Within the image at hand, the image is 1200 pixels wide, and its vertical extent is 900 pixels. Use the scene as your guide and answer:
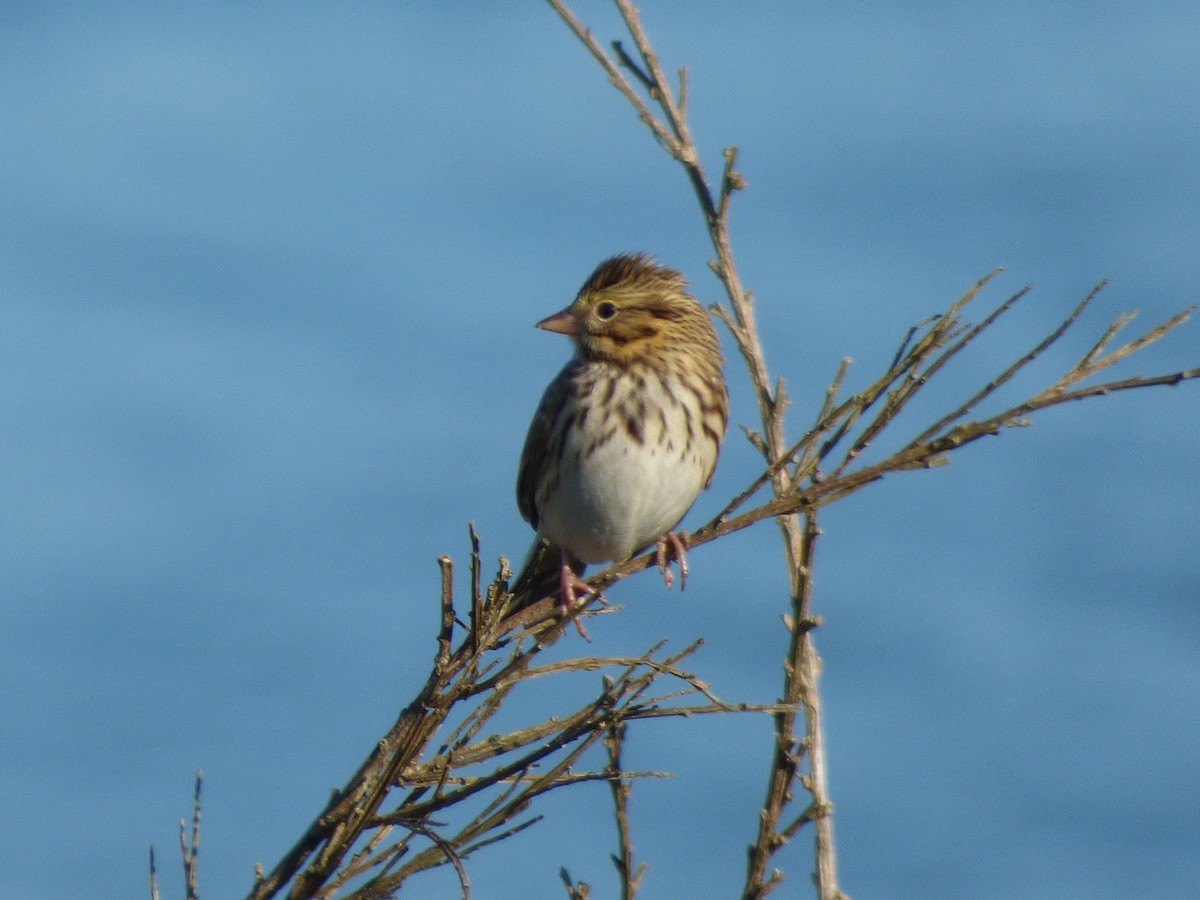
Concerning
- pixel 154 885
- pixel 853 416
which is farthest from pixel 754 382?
pixel 154 885

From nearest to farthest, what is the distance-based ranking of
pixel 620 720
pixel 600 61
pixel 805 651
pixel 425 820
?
1. pixel 425 820
2. pixel 620 720
3. pixel 805 651
4. pixel 600 61

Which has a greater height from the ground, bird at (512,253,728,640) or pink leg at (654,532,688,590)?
bird at (512,253,728,640)

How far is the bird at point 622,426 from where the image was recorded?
5.73m

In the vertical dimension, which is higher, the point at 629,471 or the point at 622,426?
the point at 622,426

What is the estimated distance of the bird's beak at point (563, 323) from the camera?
6.04 metres

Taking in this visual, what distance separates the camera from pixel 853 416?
338cm

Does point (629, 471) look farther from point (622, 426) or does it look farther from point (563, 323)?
point (563, 323)

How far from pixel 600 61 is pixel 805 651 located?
Result: 6.91ft

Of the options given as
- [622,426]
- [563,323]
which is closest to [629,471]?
[622,426]

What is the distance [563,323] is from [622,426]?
0.56 metres

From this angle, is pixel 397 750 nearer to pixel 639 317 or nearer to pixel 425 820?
pixel 425 820

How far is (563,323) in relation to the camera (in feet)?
20.0

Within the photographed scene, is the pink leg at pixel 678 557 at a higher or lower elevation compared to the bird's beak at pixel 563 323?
lower

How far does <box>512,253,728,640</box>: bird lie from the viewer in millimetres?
5734
